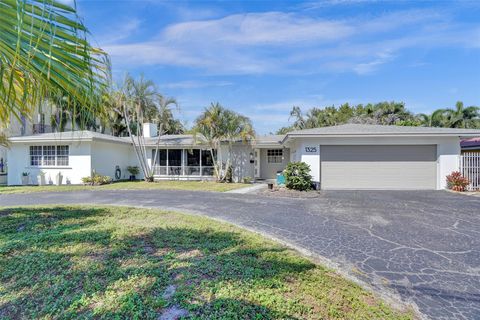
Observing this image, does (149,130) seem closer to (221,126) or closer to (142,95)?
(142,95)

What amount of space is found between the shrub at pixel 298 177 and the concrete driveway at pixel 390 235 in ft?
7.25

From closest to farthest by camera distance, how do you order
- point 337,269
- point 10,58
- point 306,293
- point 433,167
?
point 10,58
point 306,293
point 337,269
point 433,167

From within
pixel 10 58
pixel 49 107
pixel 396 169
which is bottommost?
pixel 396 169

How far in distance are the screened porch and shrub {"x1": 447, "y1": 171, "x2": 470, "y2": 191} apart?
48.3ft

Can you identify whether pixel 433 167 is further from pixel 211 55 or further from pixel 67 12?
pixel 67 12

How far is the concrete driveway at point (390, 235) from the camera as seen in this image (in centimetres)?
366

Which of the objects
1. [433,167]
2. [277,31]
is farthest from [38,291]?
[433,167]

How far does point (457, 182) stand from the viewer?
13562mm

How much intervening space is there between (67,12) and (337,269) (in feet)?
15.2

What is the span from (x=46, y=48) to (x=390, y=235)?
22.9ft

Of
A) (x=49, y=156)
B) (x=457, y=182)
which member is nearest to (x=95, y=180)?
(x=49, y=156)

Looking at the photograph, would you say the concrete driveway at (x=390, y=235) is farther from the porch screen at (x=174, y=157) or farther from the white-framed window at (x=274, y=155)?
the white-framed window at (x=274, y=155)

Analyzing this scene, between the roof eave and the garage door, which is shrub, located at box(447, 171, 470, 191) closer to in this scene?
the garage door

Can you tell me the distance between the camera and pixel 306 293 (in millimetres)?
3346
